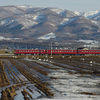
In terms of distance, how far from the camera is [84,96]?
58.3 ft

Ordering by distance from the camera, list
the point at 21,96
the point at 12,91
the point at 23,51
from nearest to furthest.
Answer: the point at 21,96 → the point at 12,91 → the point at 23,51

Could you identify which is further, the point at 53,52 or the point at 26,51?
the point at 53,52

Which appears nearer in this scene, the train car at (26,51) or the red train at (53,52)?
the train car at (26,51)

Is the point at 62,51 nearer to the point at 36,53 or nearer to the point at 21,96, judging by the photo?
the point at 36,53

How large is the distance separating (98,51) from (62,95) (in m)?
105

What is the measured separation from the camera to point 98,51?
119688 mm

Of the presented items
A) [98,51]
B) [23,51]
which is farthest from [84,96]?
[98,51]

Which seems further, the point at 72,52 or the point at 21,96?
the point at 72,52

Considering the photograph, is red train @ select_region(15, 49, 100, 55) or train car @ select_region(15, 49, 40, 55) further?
red train @ select_region(15, 49, 100, 55)

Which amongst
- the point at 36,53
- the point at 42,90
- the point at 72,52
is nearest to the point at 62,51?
the point at 72,52

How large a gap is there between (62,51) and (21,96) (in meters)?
98.9

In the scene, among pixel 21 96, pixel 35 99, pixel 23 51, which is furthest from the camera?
pixel 23 51

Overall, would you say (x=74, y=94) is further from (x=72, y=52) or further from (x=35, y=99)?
(x=72, y=52)

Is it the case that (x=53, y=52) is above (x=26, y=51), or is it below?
below
